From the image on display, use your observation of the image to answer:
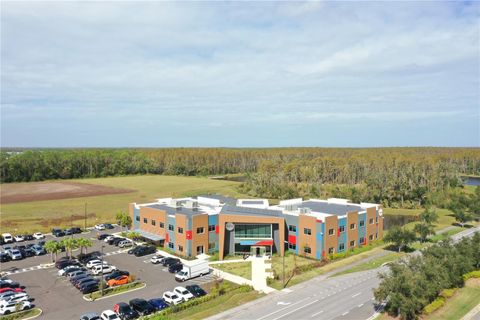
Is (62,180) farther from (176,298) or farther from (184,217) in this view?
(176,298)

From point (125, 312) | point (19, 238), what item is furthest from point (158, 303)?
point (19, 238)

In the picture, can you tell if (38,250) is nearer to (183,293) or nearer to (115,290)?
(115,290)

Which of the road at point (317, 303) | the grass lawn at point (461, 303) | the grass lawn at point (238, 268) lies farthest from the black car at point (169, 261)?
the grass lawn at point (461, 303)

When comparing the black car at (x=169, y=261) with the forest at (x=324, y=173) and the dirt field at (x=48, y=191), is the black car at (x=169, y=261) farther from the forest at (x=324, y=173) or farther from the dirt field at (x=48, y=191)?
the dirt field at (x=48, y=191)

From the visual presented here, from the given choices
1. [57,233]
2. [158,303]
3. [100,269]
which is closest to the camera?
[158,303]

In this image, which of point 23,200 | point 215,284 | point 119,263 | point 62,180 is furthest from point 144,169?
point 215,284

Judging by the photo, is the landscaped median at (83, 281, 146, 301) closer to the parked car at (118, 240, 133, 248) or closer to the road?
the road
